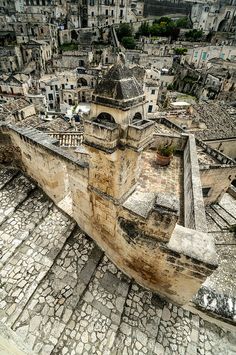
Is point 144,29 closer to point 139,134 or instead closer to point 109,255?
point 139,134

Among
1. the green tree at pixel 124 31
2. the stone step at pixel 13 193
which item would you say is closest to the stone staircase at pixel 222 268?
the stone step at pixel 13 193

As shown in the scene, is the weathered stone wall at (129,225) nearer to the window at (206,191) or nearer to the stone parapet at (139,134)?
the stone parapet at (139,134)

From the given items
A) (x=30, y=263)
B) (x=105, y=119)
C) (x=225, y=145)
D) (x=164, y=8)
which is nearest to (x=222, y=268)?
(x=30, y=263)

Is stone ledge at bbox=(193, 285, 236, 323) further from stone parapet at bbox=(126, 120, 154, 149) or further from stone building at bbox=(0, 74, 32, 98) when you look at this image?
stone building at bbox=(0, 74, 32, 98)

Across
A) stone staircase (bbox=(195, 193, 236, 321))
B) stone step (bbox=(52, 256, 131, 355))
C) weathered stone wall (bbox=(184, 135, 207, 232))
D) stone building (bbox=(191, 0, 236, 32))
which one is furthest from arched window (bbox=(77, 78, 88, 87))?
stone building (bbox=(191, 0, 236, 32))

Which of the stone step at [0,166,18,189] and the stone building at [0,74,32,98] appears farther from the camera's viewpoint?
the stone building at [0,74,32,98]


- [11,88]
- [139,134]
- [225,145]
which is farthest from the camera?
[11,88]
